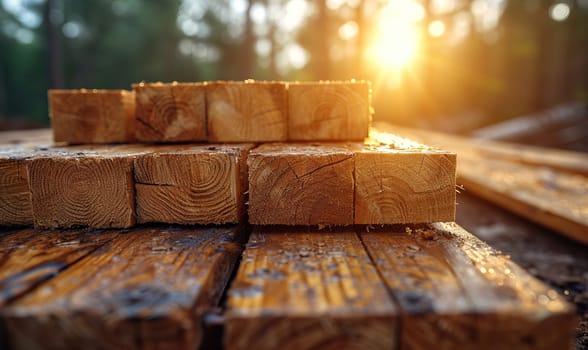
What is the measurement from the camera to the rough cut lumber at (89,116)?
7.36 feet

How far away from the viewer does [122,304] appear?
99 centimetres

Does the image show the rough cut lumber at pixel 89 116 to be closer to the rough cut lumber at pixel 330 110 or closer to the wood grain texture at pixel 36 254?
the wood grain texture at pixel 36 254

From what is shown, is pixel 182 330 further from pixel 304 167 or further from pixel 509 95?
pixel 509 95

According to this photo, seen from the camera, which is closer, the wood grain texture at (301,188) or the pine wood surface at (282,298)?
the pine wood surface at (282,298)

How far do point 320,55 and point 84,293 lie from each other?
1333 cm

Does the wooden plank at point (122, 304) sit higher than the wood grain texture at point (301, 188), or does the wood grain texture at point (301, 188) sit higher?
the wood grain texture at point (301, 188)

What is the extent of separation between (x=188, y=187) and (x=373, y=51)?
16.1 meters

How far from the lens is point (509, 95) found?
71.8 feet

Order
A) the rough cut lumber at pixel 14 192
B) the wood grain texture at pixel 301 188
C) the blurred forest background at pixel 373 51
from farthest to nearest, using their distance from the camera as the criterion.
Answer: the blurred forest background at pixel 373 51 → the rough cut lumber at pixel 14 192 → the wood grain texture at pixel 301 188

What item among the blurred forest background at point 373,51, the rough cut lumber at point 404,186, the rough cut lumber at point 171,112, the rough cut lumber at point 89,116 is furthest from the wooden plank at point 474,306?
the blurred forest background at point 373,51

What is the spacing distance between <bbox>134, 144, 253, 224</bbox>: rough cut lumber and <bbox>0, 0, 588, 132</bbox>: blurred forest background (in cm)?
1479

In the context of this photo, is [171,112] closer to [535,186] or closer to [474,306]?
[474,306]

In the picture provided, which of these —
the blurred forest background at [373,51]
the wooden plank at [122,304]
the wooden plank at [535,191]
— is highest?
the blurred forest background at [373,51]

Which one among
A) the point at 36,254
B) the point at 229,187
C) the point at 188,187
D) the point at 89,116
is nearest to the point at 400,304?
the point at 229,187
